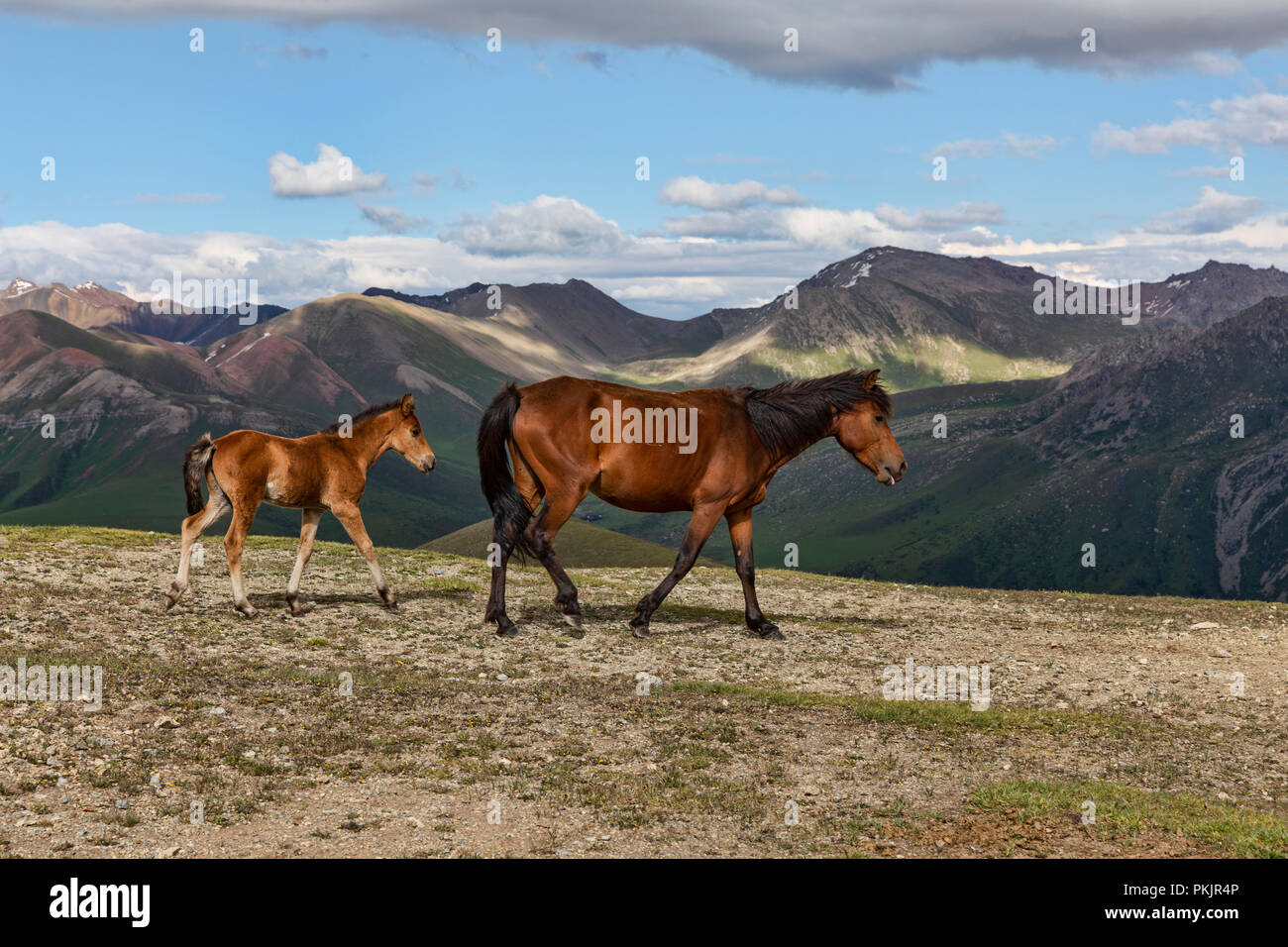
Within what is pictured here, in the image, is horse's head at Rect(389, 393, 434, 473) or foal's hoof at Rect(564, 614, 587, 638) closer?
foal's hoof at Rect(564, 614, 587, 638)

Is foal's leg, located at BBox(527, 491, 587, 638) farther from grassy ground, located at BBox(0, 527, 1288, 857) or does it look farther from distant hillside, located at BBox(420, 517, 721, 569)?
distant hillside, located at BBox(420, 517, 721, 569)

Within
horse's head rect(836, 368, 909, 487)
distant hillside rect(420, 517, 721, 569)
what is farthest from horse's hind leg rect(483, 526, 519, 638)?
distant hillside rect(420, 517, 721, 569)

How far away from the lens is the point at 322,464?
20344 millimetres

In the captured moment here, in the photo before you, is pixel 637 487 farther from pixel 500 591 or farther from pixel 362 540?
pixel 362 540

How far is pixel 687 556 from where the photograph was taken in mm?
20125

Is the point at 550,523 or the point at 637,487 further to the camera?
the point at 637,487

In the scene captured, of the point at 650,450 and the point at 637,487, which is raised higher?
the point at 650,450

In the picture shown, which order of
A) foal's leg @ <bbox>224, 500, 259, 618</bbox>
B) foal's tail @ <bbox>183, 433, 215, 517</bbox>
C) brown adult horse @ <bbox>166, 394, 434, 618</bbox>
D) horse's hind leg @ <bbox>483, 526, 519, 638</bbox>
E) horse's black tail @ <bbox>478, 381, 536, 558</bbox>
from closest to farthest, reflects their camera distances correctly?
foal's tail @ <bbox>183, 433, 215, 517</bbox> → brown adult horse @ <bbox>166, 394, 434, 618</bbox> → foal's leg @ <bbox>224, 500, 259, 618</bbox> → horse's black tail @ <bbox>478, 381, 536, 558</bbox> → horse's hind leg @ <bbox>483, 526, 519, 638</bbox>

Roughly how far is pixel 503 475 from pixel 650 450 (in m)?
2.81

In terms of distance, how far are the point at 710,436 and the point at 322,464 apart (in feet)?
24.7

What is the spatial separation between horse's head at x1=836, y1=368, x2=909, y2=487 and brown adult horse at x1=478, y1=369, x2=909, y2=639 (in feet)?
0.08

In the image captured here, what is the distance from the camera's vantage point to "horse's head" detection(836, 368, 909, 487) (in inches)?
835

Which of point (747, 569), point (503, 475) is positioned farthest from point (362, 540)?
point (747, 569)

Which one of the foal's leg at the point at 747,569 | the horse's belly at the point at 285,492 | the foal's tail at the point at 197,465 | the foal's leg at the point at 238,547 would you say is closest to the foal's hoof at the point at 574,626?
the foal's leg at the point at 747,569
